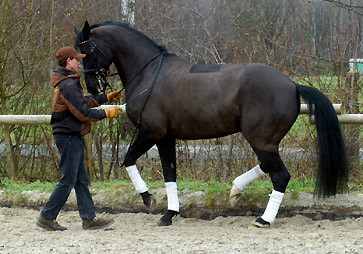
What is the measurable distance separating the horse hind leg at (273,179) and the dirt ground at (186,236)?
14cm

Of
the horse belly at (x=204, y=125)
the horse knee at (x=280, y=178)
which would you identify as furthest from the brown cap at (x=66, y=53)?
the horse knee at (x=280, y=178)

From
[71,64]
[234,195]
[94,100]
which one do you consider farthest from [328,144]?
[71,64]

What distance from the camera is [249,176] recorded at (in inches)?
240

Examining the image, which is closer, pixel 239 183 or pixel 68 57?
pixel 68 57

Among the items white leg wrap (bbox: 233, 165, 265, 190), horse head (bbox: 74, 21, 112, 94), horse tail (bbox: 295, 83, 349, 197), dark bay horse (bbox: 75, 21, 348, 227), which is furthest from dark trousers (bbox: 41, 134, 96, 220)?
horse tail (bbox: 295, 83, 349, 197)

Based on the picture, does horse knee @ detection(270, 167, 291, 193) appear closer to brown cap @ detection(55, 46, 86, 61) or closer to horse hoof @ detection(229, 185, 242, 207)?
horse hoof @ detection(229, 185, 242, 207)

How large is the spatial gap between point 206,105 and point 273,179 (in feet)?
3.25

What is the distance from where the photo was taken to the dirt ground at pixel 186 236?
15.7 feet

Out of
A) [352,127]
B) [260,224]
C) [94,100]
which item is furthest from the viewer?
[352,127]

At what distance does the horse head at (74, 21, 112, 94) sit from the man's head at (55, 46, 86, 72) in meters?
0.37

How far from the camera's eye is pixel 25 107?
999cm

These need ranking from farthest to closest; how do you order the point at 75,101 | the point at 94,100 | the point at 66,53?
the point at 94,100 → the point at 66,53 → the point at 75,101

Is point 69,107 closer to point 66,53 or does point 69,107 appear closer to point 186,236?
point 66,53

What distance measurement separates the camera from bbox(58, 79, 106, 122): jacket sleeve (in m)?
5.49
